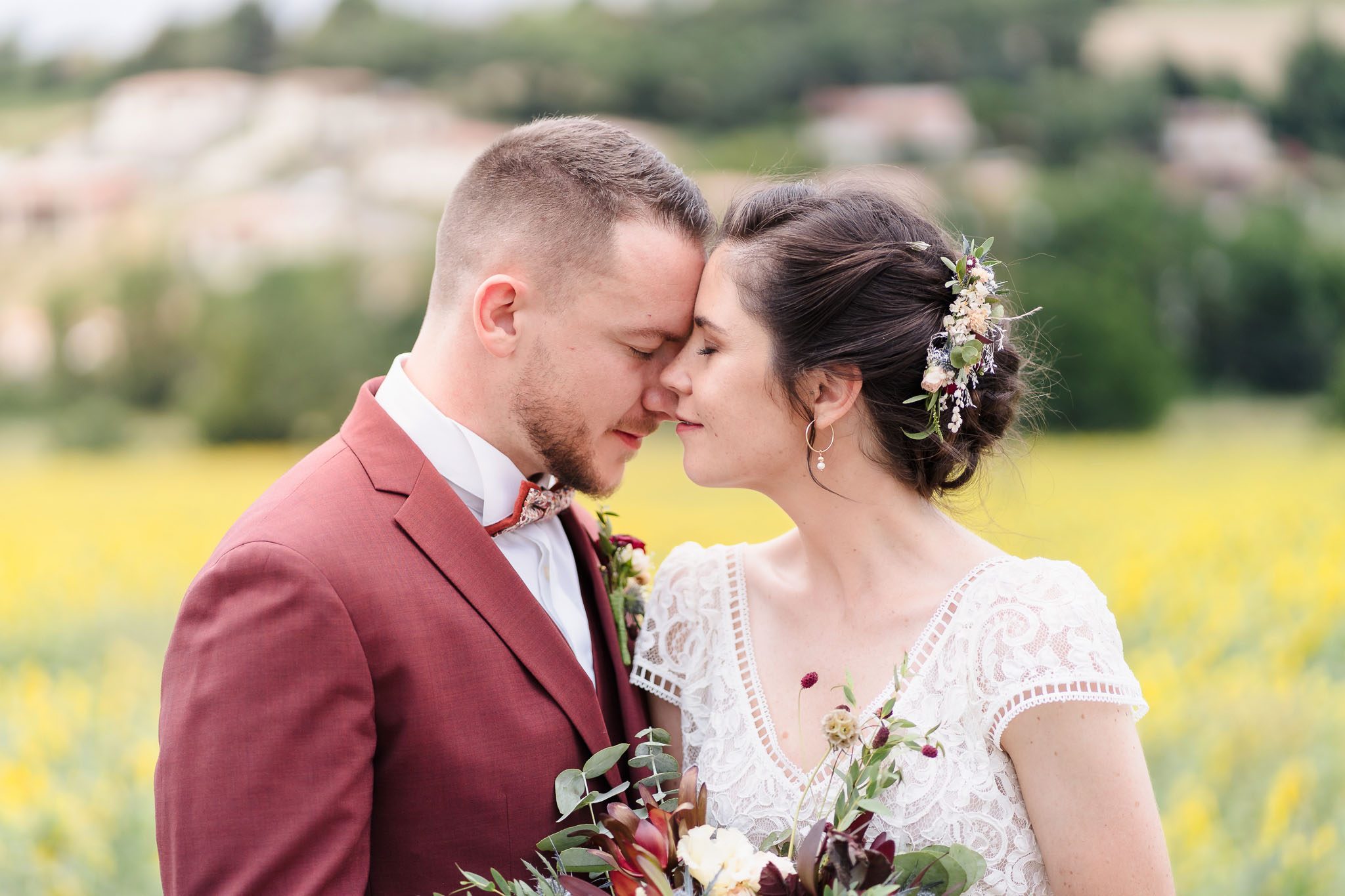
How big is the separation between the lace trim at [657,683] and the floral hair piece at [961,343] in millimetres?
877

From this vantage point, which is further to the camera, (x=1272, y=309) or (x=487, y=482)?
(x=1272, y=309)

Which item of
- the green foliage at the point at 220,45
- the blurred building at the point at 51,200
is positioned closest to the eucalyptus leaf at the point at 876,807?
the blurred building at the point at 51,200

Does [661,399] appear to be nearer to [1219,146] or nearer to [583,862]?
[583,862]

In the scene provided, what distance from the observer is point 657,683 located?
290cm

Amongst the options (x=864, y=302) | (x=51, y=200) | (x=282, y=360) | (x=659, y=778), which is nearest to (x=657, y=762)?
(x=659, y=778)

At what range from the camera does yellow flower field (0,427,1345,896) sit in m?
3.90

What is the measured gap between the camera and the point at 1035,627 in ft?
7.81

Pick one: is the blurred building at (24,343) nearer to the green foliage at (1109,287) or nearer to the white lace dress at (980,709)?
the green foliage at (1109,287)

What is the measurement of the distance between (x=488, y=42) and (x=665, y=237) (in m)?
27.3

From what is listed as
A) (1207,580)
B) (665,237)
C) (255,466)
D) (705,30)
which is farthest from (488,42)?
(665,237)

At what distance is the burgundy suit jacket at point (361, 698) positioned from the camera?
6.57 feet

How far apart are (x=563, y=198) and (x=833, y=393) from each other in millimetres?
796

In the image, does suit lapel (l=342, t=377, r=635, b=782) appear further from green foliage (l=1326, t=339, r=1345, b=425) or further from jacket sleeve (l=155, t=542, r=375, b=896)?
green foliage (l=1326, t=339, r=1345, b=425)

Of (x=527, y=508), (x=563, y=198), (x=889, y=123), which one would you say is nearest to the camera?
(x=527, y=508)
